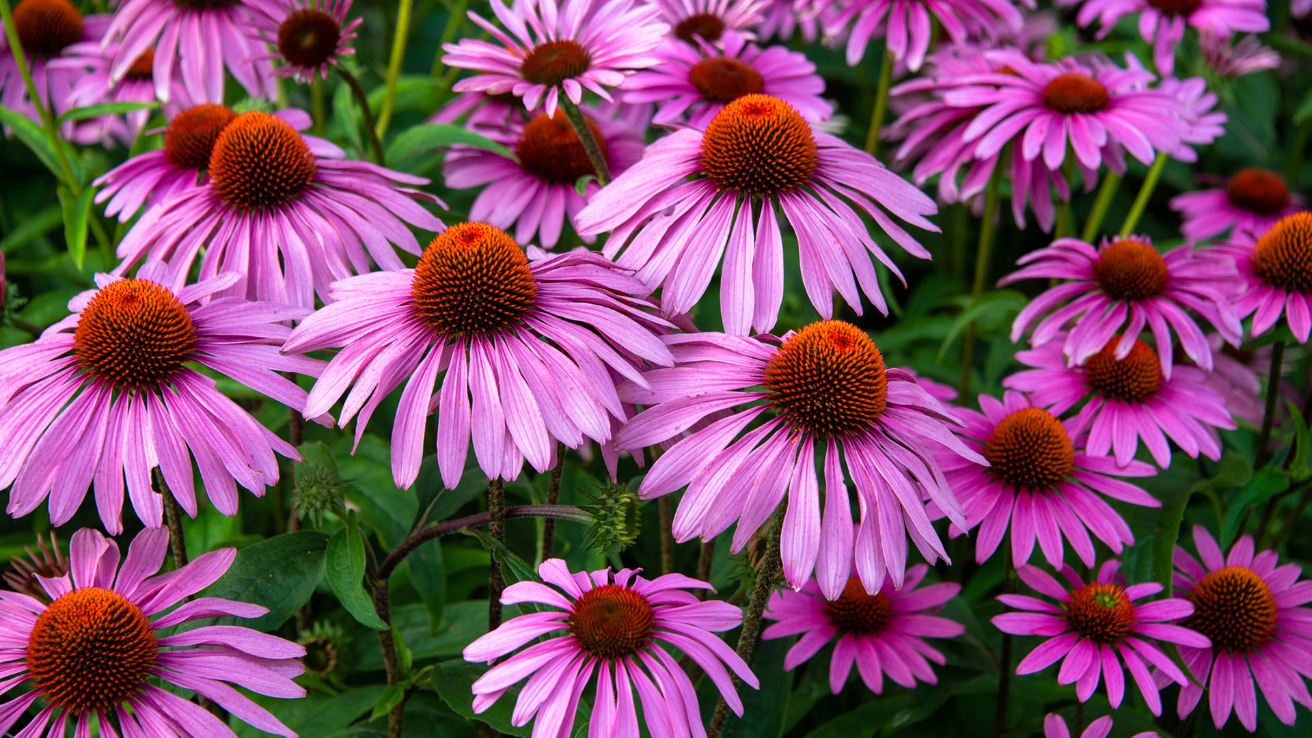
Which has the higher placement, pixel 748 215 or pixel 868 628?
pixel 748 215

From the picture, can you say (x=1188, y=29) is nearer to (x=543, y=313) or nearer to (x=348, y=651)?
(x=543, y=313)

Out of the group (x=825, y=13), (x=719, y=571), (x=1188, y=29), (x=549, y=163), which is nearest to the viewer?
(x=719, y=571)

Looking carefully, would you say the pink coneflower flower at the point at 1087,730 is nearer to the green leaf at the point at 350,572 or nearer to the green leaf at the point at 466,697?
the green leaf at the point at 466,697

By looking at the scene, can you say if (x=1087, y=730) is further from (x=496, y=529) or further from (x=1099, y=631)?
(x=496, y=529)

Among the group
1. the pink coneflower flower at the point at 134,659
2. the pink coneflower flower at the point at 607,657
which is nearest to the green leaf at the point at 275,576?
the pink coneflower flower at the point at 134,659

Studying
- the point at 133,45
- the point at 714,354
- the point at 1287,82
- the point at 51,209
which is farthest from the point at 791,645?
the point at 1287,82

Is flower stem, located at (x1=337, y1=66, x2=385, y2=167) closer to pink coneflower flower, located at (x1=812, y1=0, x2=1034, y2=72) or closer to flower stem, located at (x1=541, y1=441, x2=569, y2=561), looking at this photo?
flower stem, located at (x1=541, y1=441, x2=569, y2=561)

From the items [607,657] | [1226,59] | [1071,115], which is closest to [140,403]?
[607,657]
